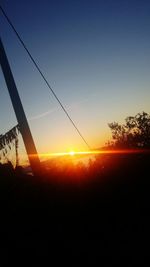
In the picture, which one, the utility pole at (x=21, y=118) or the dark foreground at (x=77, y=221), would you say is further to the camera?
the utility pole at (x=21, y=118)

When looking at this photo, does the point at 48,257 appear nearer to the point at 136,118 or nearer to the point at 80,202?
the point at 80,202

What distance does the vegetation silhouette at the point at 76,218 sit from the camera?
24.1 feet

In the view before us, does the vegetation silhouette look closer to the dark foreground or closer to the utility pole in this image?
the dark foreground

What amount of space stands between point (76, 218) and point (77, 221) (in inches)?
5.1

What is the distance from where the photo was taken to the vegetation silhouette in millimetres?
7332

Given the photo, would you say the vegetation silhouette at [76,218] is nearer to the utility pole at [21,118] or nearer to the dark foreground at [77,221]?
the dark foreground at [77,221]

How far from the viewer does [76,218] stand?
28.8ft

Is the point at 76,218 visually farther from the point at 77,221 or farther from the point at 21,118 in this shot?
the point at 21,118

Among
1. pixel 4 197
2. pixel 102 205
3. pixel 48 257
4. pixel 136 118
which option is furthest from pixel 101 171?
pixel 136 118

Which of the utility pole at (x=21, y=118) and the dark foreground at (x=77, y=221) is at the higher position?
the utility pole at (x=21, y=118)

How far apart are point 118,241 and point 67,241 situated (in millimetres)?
1464

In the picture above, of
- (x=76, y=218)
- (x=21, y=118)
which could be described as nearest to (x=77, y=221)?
(x=76, y=218)

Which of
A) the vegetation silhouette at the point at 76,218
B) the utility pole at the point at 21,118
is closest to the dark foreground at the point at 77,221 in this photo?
the vegetation silhouette at the point at 76,218

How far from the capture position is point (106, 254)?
24.3 feet
